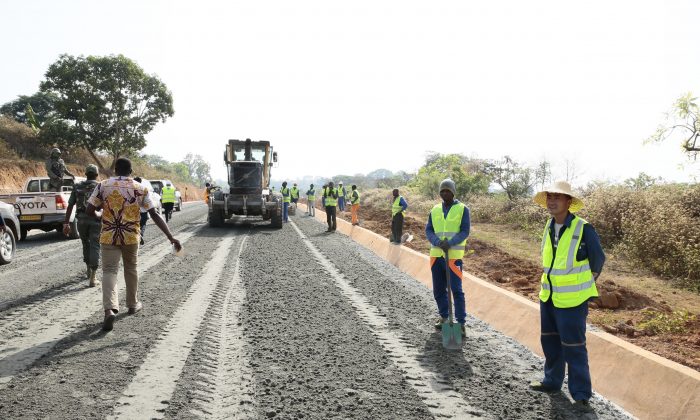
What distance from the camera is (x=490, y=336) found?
5102mm

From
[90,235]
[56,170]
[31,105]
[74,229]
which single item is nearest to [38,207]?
[74,229]

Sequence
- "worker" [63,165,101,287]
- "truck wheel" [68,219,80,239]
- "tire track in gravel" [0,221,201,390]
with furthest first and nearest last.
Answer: "truck wheel" [68,219,80,239], "worker" [63,165,101,287], "tire track in gravel" [0,221,201,390]

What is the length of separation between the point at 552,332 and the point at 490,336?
1.51 meters

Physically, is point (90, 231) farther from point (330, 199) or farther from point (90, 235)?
point (330, 199)

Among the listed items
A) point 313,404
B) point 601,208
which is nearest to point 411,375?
point 313,404

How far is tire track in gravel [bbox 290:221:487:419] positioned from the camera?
3270 mm

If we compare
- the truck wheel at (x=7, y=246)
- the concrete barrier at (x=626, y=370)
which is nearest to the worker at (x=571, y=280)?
the concrete barrier at (x=626, y=370)

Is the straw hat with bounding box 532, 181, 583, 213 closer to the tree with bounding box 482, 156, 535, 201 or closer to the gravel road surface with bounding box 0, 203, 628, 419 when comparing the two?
the gravel road surface with bounding box 0, 203, 628, 419

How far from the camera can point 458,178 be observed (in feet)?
106

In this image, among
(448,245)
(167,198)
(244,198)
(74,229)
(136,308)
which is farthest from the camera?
(167,198)

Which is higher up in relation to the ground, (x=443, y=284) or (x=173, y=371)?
(x=443, y=284)

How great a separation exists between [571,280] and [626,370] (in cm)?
112

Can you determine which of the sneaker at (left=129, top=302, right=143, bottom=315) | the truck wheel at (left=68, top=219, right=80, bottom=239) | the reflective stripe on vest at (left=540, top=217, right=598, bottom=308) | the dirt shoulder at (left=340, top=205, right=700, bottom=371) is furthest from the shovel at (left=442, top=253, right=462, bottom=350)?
the truck wheel at (left=68, top=219, right=80, bottom=239)

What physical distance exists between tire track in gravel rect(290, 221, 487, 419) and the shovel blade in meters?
0.34
